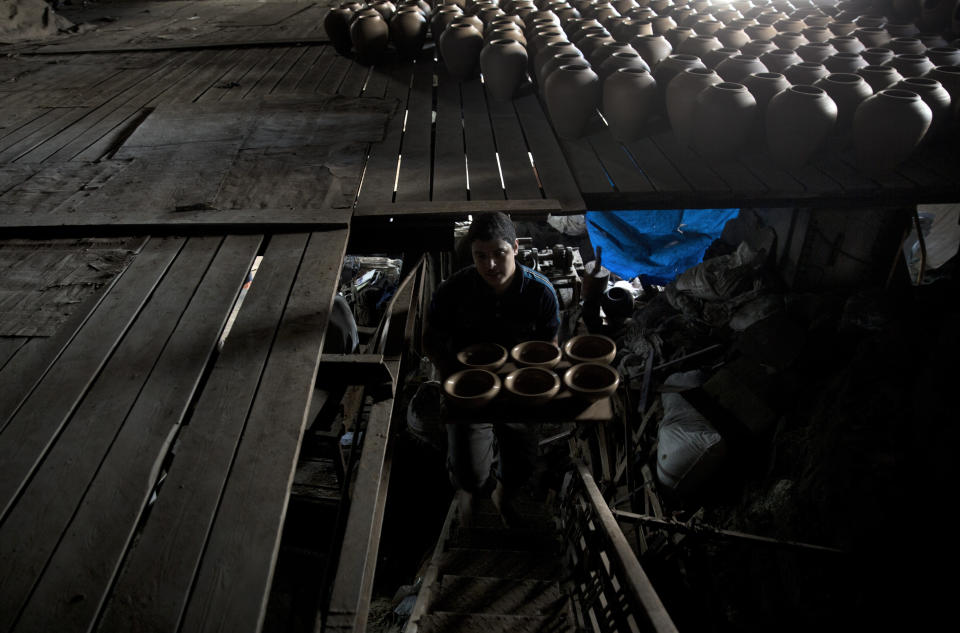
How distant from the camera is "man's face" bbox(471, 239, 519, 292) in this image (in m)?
2.21

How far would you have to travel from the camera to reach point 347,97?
4.00 m

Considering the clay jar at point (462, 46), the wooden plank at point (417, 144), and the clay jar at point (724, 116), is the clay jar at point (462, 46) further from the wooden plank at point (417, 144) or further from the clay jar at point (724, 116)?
the clay jar at point (724, 116)

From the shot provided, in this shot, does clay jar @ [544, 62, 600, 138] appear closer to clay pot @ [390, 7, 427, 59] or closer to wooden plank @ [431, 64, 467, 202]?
wooden plank @ [431, 64, 467, 202]

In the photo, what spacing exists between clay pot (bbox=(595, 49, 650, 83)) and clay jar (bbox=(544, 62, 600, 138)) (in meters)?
0.22

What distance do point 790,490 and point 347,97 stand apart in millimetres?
3992

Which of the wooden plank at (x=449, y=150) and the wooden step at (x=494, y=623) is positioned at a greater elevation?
the wooden plank at (x=449, y=150)

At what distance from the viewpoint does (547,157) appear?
3.10m

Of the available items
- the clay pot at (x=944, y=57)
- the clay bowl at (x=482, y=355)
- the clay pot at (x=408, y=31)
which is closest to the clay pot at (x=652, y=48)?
the clay pot at (x=944, y=57)

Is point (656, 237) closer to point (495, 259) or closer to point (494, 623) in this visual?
point (495, 259)

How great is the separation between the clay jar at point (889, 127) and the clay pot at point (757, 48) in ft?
3.89

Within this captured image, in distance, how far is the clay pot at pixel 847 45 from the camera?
12.7 feet

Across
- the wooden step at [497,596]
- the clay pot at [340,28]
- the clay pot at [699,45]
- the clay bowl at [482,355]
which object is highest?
the clay pot at [340,28]

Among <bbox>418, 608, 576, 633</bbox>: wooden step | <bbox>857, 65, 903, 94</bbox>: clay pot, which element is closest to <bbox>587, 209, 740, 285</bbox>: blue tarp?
<bbox>857, 65, 903, 94</bbox>: clay pot

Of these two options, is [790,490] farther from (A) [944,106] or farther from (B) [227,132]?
(B) [227,132]
